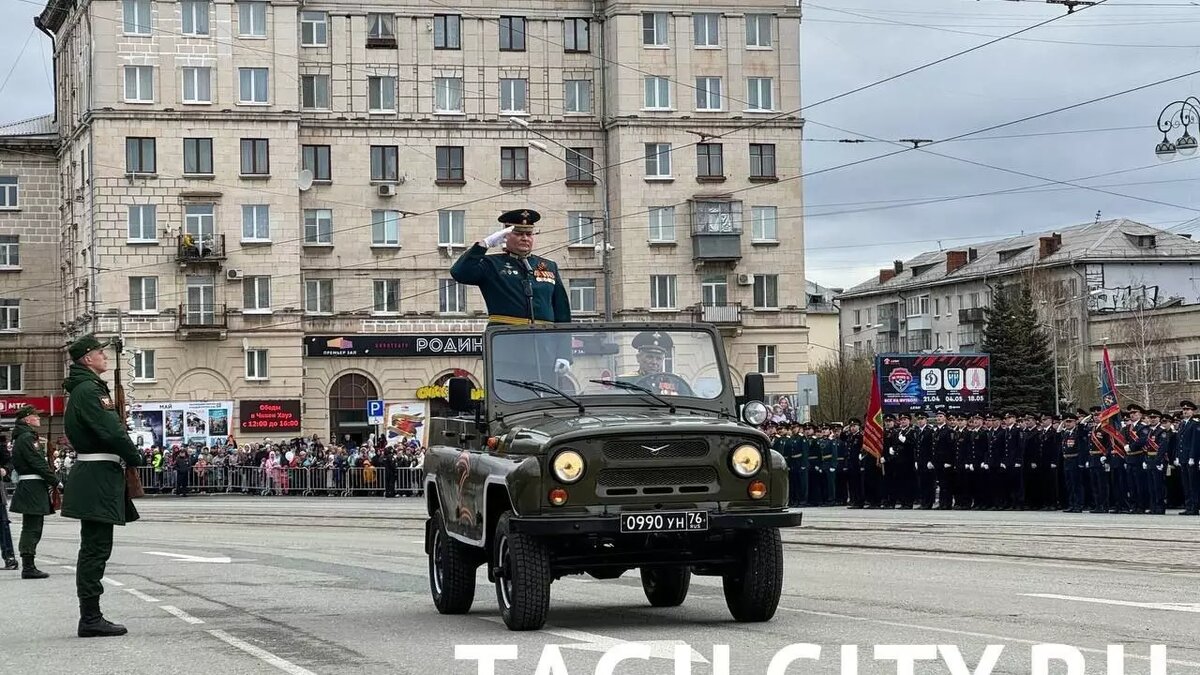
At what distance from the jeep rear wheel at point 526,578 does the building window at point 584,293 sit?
6393 cm

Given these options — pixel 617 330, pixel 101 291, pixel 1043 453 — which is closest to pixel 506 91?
pixel 101 291

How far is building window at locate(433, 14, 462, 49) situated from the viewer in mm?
72750

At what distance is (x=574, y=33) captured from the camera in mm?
73938

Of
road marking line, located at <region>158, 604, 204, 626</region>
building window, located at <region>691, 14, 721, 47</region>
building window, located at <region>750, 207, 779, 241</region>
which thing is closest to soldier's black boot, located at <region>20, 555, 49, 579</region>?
road marking line, located at <region>158, 604, 204, 626</region>

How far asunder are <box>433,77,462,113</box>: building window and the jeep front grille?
6286 centimetres

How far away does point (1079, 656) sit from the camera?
9797 millimetres

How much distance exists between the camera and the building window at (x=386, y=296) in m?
73.9

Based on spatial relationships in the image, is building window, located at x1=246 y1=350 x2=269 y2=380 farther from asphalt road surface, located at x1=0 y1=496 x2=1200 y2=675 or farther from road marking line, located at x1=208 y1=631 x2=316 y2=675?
road marking line, located at x1=208 y1=631 x2=316 y2=675

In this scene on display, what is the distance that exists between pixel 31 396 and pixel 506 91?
83.0 feet

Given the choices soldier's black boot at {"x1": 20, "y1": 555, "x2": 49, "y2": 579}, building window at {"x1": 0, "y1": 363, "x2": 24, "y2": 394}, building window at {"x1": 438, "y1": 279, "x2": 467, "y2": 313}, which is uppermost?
building window at {"x1": 438, "y1": 279, "x2": 467, "y2": 313}

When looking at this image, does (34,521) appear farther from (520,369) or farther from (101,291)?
(101,291)

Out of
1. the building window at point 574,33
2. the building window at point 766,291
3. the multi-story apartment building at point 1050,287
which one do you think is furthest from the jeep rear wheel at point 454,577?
the multi-story apartment building at point 1050,287

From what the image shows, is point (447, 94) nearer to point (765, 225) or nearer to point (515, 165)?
point (515, 165)

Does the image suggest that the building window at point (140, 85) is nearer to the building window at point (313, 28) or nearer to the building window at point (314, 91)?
the building window at point (314, 91)
